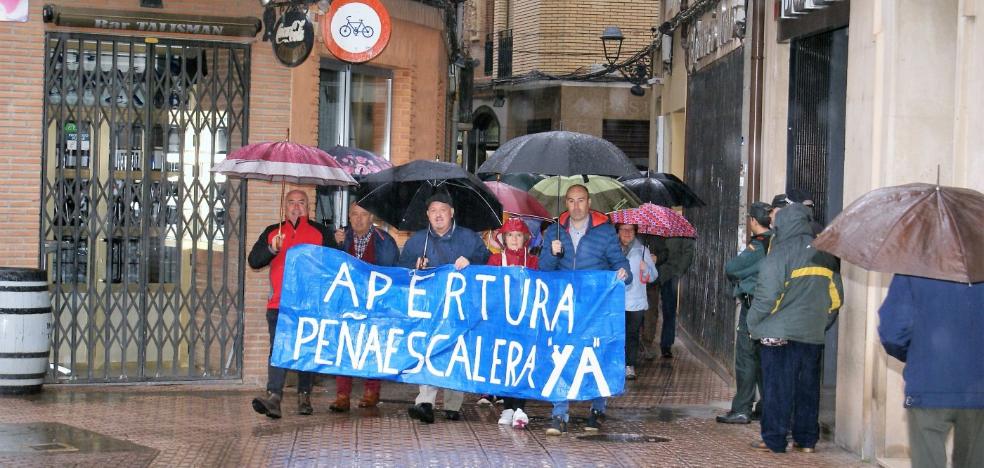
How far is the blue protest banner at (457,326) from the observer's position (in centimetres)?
1059

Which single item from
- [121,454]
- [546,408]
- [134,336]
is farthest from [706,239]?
[121,454]

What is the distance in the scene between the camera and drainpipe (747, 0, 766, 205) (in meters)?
13.6

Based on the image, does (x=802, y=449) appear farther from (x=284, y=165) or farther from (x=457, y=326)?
(x=284, y=165)

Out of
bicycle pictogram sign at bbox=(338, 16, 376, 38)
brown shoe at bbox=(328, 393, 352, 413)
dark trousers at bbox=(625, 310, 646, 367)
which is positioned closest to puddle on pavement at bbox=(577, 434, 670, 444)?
brown shoe at bbox=(328, 393, 352, 413)

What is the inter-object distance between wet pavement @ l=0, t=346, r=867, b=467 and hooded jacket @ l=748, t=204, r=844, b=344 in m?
0.91

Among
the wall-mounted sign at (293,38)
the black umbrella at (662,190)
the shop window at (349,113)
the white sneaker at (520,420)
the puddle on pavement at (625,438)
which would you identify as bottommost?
the puddle on pavement at (625,438)

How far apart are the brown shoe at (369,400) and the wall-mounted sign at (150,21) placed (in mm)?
3400

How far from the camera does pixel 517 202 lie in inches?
512

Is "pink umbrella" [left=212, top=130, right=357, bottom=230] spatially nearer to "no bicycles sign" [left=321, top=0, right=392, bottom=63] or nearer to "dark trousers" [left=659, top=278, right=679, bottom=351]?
"no bicycles sign" [left=321, top=0, right=392, bottom=63]

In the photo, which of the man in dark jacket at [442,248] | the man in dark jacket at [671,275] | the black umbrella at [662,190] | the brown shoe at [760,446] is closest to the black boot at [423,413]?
the man in dark jacket at [442,248]

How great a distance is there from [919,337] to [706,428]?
4.48 meters

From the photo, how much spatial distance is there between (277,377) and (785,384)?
380 centimetres

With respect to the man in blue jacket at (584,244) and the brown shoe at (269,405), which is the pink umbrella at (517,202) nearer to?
the man in blue jacket at (584,244)

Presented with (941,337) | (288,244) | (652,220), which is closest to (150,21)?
(288,244)
